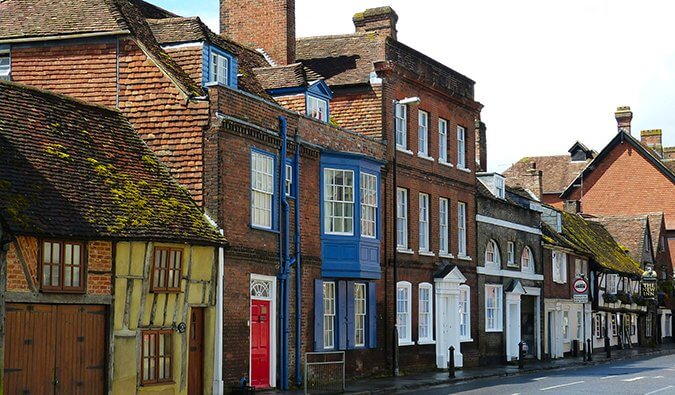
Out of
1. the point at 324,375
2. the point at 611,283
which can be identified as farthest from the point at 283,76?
the point at 611,283

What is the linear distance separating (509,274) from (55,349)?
2692 centimetres

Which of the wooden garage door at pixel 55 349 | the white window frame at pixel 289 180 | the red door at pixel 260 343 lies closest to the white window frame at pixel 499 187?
the white window frame at pixel 289 180

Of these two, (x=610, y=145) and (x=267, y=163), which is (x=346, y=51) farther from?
(x=610, y=145)

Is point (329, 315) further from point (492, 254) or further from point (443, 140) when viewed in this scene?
point (492, 254)

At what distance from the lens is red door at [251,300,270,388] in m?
27.5

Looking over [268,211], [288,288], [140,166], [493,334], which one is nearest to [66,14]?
[140,166]

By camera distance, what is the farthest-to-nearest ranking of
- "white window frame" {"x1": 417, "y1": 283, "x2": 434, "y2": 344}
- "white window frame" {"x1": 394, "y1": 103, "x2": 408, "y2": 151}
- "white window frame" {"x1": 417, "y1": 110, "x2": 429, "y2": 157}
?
"white window frame" {"x1": 417, "y1": 110, "x2": 429, "y2": 157} → "white window frame" {"x1": 417, "y1": 283, "x2": 434, "y2": 344} → "white window frame" {"x1": 394, "y1": 103, "x2": 408, "y2": 151}

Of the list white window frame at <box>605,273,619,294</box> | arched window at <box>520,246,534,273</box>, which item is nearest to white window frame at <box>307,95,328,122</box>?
arched window at <box>520,246,534,273</box>

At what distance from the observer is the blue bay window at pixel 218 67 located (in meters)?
28.3

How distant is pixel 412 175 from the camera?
37.0 m

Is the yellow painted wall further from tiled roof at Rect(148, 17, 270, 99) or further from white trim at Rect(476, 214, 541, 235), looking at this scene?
white trim at Rect(476, 214, 541, 235)

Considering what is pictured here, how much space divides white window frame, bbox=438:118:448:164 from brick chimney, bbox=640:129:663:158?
45.4m

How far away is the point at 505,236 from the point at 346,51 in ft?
38.4

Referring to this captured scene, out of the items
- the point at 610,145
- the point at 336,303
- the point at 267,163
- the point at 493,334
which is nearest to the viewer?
the point at 267,163
